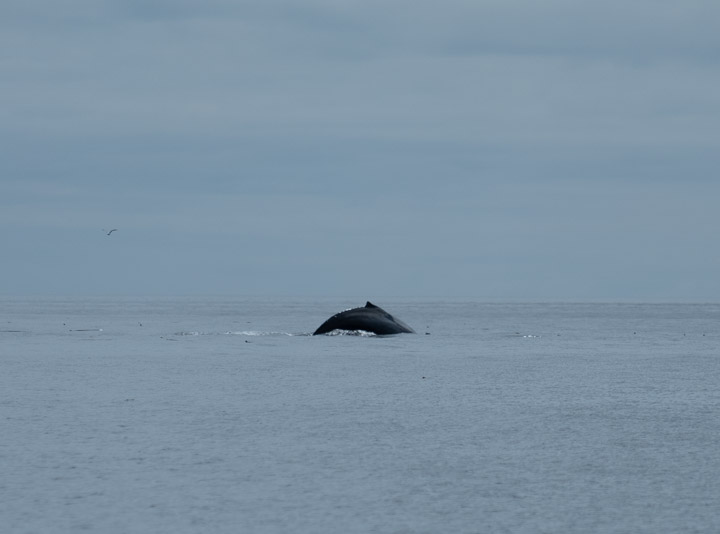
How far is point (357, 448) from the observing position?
17141 millimetres

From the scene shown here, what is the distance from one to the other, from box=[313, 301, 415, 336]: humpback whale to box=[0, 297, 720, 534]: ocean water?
826 inches

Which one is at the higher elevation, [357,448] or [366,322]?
[366,322]

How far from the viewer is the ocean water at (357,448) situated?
12.3 metres

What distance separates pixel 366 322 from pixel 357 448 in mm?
38799

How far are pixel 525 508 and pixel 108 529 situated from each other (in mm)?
4747

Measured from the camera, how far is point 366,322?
55.9m

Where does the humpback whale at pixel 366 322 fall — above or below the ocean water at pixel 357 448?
above

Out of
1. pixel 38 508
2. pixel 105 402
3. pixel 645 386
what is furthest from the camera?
pixel 645 386

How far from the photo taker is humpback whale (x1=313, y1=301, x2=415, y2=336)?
55.8 metres

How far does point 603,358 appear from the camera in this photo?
131 feet

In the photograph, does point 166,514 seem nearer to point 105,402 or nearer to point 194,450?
point 194,450

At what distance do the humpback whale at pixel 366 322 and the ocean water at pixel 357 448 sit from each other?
21.0 meters

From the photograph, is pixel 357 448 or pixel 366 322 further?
pixel 366 322

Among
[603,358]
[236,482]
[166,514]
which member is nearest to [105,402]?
[236,482]
